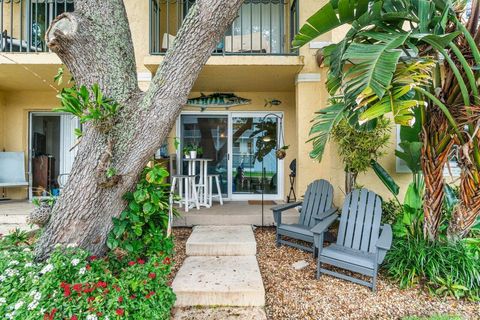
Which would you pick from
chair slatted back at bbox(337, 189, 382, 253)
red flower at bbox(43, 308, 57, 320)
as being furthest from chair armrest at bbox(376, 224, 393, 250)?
red flower at bbox(43, 308, 57, 320)

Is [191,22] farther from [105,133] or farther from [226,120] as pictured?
[226,120]

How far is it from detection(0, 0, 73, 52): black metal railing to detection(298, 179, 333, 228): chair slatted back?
6184mm

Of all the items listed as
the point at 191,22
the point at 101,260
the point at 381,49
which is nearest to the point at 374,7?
the point at 381,49

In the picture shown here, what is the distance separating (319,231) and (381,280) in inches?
40.8

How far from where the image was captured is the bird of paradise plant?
2.75 meters

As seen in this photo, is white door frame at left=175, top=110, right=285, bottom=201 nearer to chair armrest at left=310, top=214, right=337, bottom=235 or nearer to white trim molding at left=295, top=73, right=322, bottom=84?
white trim molding at left=295, top=73, right=322, bottom=84

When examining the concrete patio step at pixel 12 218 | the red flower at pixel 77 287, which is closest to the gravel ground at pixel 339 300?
the red flower at pixel 77 287

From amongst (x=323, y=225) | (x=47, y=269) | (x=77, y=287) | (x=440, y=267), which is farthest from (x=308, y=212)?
(x=47, y=269)

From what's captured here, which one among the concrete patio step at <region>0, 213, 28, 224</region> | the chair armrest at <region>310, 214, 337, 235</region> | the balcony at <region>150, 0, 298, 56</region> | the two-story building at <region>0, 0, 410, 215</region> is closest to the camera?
the chair armrest at <region>310, 214, 337, 235</region>

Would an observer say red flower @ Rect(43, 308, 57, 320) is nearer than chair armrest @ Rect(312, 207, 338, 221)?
Yes

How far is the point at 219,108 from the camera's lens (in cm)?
739

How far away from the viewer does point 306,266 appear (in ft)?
12.6

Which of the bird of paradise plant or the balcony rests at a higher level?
the balcony

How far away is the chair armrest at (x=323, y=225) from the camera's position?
11.5 ft
